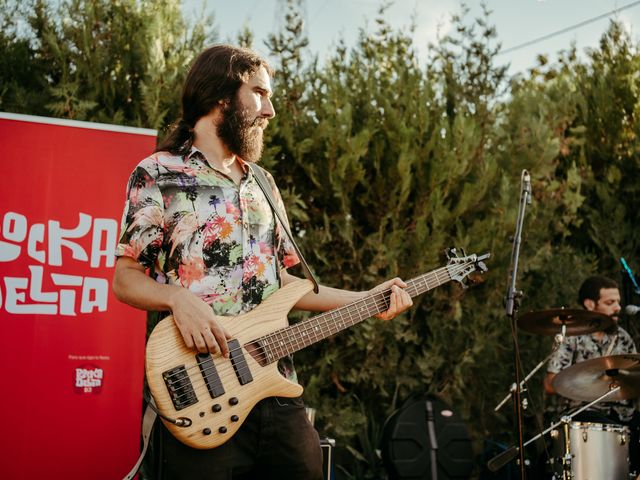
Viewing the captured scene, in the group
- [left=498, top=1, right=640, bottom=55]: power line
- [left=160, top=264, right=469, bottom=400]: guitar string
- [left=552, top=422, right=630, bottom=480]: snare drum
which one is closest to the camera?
[left=160, top=264, right=469, bottom=400]: guitar string

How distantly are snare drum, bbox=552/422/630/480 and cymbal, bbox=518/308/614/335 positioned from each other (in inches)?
28.1

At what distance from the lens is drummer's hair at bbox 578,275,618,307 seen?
5.25 m

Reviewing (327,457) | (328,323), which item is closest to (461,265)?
(328,323)

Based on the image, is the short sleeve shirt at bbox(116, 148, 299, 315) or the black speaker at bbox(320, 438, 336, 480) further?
the black speaker at bbox(320, 438, 336, 480)

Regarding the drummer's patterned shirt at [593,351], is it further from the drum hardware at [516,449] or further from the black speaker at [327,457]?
the black speaker at [327,457]

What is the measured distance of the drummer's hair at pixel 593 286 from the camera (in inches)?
207

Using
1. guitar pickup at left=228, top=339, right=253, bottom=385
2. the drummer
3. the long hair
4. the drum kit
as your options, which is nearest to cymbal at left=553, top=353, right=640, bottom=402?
the drum kit

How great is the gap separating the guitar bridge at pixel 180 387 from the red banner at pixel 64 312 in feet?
6.09

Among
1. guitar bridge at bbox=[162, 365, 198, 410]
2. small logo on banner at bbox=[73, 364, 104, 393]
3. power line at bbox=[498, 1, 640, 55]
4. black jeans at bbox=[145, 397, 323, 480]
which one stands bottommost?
black jeans at bbox=[145, 397, 323, 480]

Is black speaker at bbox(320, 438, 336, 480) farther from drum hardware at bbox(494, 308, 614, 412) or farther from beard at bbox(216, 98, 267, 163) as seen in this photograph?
beard at bbox(216, 98, 267, 163)

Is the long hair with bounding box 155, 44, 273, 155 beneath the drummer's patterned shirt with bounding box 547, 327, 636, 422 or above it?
above

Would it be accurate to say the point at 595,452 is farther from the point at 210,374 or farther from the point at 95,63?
the point at 95,63

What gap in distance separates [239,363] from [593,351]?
3.93m

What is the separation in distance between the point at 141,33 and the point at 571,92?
3.80 metres
